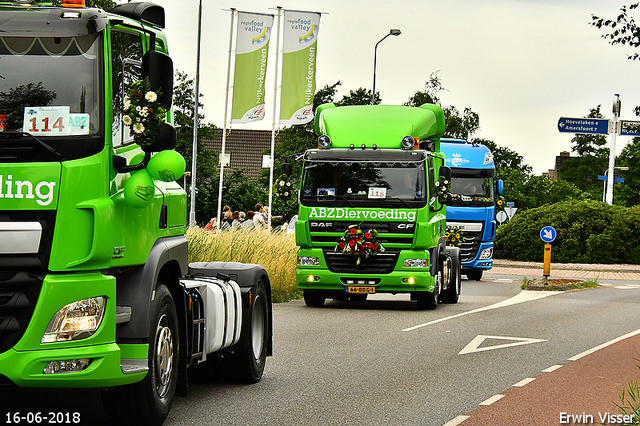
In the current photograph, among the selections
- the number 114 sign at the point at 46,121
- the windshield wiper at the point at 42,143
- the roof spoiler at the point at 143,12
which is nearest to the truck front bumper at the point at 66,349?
the windshield wiper at the point at 42,143

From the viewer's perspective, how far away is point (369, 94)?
61.8 meters

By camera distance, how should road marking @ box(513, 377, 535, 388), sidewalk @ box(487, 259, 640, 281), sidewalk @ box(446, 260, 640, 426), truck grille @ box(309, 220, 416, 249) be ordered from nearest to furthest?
1. sidewalk @ box(446, 260, 640, 426)
2. road marking @ box(513, 377, 535, 388)
3. truck grille @ box(309, 220, 416, 249)
4. sidewalk @ box(487, 259, 640, 281)

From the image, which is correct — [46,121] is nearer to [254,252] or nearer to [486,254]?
[254,252]

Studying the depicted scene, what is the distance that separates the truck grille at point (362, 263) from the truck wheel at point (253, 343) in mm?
7241

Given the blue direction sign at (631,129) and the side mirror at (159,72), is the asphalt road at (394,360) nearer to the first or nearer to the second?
the side mirror at (159,72)

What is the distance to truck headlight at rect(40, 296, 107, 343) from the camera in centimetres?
552

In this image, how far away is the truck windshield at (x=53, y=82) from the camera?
5770 mm

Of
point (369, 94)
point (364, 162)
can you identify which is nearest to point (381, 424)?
point (364, 162)

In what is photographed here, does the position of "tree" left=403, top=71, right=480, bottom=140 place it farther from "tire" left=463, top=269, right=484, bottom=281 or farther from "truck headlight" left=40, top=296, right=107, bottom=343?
"truck headlight" left=40, top=296, right=107, bottom=343

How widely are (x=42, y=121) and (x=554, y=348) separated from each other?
7.97 metres

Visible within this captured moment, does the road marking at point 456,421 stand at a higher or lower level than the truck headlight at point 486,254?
higher

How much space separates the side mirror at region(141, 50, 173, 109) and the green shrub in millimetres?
32717

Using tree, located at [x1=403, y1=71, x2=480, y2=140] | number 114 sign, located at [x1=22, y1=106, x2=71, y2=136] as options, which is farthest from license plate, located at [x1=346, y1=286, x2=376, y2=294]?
tree, located at [x1=403, y1=71, x2=480, y2=140]

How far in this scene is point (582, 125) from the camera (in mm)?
36875
